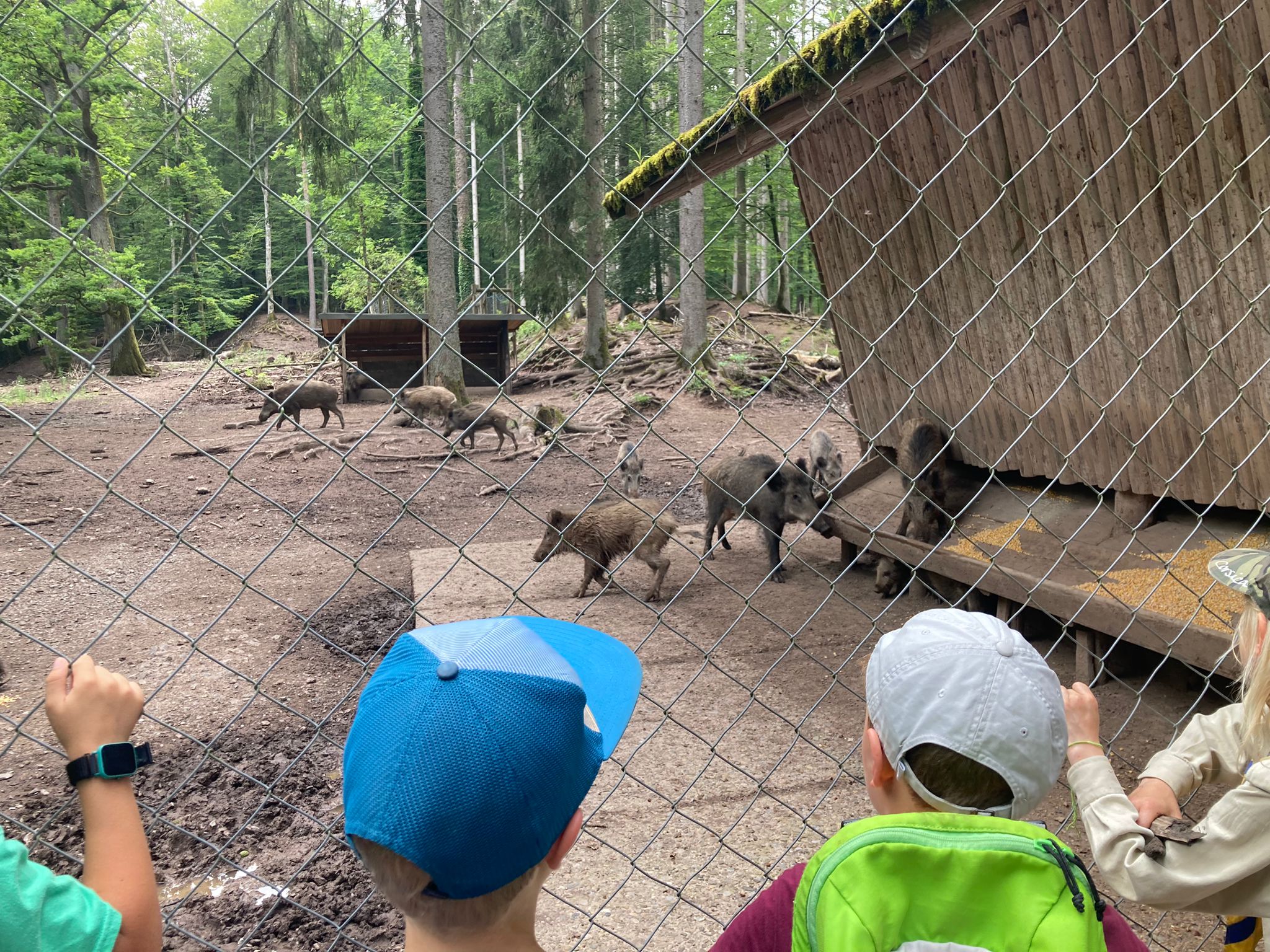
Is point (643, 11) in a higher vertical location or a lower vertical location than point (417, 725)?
higher

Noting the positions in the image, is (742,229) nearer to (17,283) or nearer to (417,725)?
(17,283)

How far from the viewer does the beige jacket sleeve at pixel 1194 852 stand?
1575mm

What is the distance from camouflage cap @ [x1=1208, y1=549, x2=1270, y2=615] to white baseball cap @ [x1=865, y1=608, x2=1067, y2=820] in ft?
2.57

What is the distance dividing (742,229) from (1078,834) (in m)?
24.4

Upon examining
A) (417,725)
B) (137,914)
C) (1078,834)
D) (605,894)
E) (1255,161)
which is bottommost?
(1078,834)

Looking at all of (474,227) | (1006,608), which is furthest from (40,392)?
(1006,608)

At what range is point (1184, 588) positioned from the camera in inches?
143

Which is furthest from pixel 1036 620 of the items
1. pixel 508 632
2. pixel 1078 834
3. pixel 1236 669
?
pixel 508 632

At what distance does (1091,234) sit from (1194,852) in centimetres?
357

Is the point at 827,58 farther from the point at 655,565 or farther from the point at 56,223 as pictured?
the point at 56,223

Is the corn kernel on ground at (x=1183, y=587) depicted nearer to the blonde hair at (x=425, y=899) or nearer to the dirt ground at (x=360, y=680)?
the dirt ground at (x=360, y=680)

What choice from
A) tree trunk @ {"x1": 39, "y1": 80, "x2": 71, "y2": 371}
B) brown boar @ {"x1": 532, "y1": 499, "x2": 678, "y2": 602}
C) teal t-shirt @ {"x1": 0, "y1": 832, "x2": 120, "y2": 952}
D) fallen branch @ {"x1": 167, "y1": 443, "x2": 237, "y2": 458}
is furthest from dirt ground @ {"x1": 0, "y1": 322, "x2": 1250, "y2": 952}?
tree trunk @ {"x1": 39, "y1": 80, "x2": 71, "y2": 371}

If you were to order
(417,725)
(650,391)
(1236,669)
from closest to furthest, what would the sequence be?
(417,725), (1236,669), (650,391)

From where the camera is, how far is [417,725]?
102 centimetres
